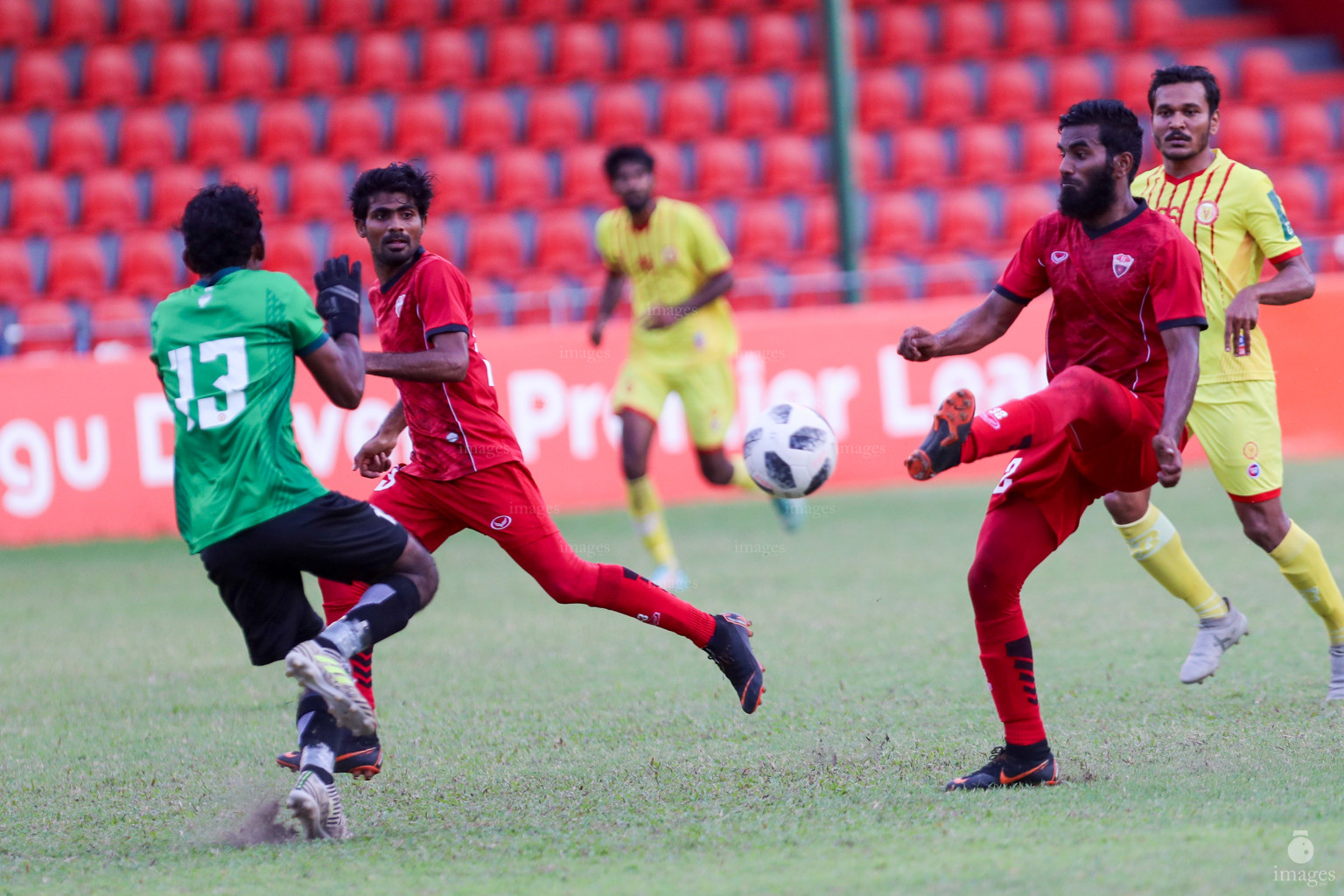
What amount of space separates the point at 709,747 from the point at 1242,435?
216cm

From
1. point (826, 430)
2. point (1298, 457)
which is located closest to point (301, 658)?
point (826, 430)

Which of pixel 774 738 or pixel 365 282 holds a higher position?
pixel 365 282

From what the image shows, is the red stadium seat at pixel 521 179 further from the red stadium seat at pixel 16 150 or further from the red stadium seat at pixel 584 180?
the red stadium seat at pixel 16 150

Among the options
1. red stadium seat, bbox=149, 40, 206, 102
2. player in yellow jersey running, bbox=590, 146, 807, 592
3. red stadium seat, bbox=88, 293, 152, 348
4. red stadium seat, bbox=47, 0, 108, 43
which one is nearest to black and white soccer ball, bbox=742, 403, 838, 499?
player in yellow jersey running, bbox=590, 146, 807, 592

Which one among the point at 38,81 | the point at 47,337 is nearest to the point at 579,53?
the point at 38,81

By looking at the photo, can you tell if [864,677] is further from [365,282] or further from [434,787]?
[365,282]

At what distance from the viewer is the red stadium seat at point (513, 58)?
16.9 metres

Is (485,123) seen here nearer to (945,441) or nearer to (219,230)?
(219,230)

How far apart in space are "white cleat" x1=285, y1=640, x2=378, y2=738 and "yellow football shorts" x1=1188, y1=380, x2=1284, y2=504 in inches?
122

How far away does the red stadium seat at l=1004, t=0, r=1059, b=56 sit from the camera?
17.4 meters

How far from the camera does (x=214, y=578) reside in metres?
4.08

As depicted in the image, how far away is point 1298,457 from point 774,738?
8.65 m

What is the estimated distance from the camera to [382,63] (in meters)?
16.8

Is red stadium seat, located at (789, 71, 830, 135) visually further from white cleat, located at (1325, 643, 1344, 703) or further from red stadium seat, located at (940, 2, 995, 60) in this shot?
white cleat, located at (1325, 643, 1344, 703)
